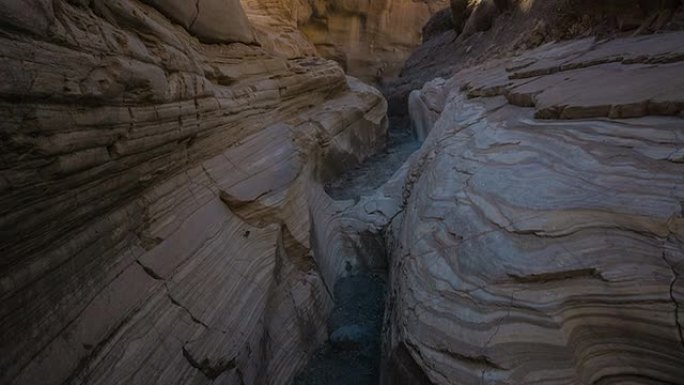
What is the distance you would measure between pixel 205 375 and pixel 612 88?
354 centimetres

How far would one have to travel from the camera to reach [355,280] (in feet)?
14.7

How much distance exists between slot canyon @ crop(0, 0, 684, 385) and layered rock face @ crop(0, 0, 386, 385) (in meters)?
0.01

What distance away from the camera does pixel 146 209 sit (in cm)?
257

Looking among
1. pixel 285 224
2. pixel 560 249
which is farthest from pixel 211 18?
pixel 560 249

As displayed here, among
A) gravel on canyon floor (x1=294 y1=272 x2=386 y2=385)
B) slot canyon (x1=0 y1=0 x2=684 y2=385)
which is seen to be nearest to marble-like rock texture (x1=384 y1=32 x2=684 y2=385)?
slot canyon (x1=0 y1=0 x2=684 y2=385)

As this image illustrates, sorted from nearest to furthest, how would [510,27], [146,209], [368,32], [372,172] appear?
[146,209] < [372,172] < [510,27] < [368,32]

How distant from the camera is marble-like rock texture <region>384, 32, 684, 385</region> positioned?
5.50 feet

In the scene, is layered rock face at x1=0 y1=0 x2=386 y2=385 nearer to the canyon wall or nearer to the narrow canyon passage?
the narrow canyon passage

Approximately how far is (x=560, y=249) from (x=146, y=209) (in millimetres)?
2549

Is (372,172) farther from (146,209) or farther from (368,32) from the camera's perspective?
(368,32)

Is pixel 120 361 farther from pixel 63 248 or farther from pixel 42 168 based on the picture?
pixel 42 168

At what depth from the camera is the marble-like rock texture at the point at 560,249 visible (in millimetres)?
1676

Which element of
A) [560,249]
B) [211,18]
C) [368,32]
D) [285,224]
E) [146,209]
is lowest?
[285,224]

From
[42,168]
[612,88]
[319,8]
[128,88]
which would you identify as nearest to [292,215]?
[128,88]
